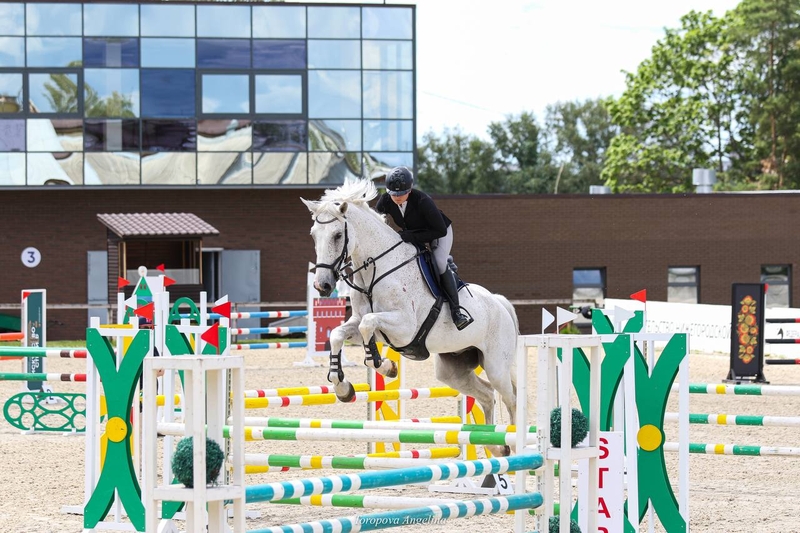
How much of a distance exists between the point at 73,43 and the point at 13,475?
803 inches

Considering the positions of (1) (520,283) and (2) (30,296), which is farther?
(1) (520,283)

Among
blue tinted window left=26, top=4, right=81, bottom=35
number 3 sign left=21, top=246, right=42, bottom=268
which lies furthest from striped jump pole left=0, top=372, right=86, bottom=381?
blue tinted window left=26, top=4, right=81, bottom=35

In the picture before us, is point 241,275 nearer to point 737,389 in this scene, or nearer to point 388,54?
point 388,54

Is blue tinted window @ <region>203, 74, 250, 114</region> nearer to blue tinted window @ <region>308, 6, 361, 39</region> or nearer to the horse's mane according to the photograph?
blue tinted window @ <region>308, 6, 361, 39</region>

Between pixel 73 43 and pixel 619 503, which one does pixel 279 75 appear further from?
pixel 619 503

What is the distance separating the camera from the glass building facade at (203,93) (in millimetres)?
26953

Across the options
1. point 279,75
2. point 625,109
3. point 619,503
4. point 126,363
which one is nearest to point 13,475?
point 126,363

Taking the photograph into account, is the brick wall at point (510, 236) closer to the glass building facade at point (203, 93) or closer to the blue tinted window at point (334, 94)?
the glass building facade at point (203, 93)

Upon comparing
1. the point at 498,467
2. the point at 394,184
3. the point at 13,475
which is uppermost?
the point at 394,184

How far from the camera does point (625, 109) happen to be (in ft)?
146

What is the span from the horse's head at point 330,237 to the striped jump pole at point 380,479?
228 centimetres

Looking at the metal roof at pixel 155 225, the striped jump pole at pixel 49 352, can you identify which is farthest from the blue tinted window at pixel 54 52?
the striped jump pole at pixel 49 352

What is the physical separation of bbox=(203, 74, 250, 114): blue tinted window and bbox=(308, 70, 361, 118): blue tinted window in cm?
163

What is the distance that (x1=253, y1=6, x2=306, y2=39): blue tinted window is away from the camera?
2777cm
